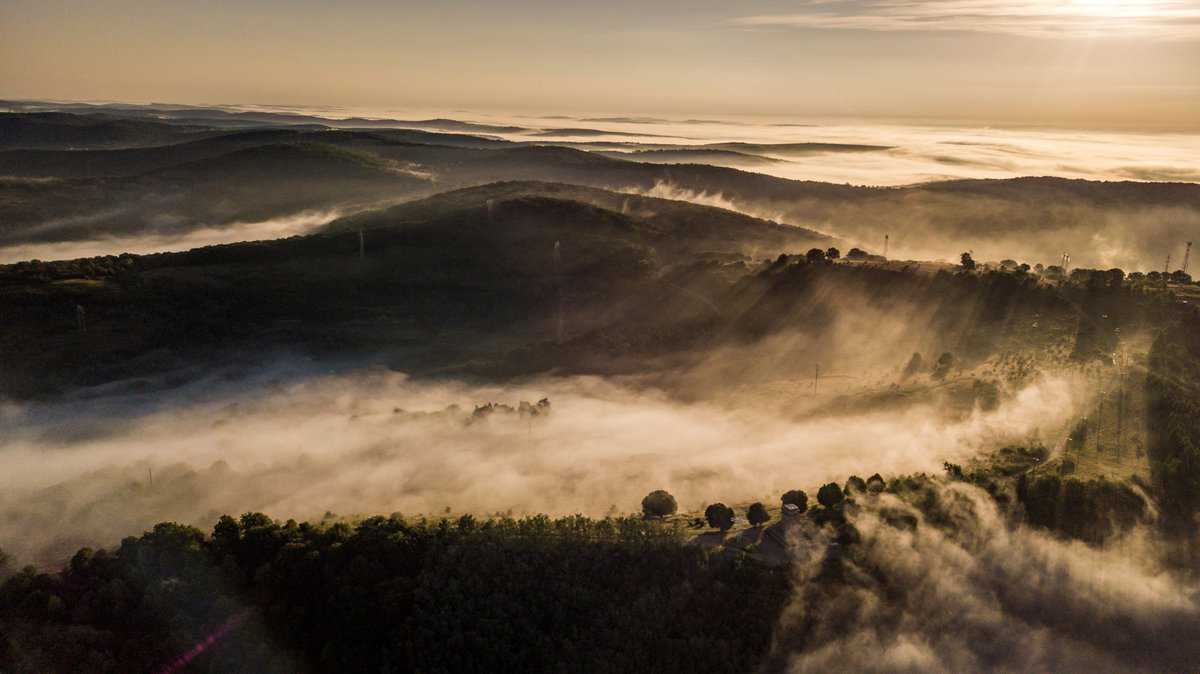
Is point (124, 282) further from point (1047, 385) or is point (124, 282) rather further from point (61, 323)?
point (1047, 385)

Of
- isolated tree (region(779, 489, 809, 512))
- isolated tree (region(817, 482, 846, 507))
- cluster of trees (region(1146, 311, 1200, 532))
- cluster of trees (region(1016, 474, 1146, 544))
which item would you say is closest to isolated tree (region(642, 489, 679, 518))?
isolated tree (region(779, 489, 809, 512))

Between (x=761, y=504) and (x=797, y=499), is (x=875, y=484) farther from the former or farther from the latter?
(x=761, y=504)

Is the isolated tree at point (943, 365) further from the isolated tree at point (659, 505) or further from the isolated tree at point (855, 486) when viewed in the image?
the isolated tree at point (659, 505)

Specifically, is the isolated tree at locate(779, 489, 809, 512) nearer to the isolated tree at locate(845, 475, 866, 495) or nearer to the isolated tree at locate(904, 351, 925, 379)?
the isolated tree at locate(845, 475, 866, 495)

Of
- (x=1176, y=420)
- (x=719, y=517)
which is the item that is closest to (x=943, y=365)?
(x=1176, y=420)

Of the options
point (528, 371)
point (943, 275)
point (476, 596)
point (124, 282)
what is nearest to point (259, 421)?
point (528, 371)
